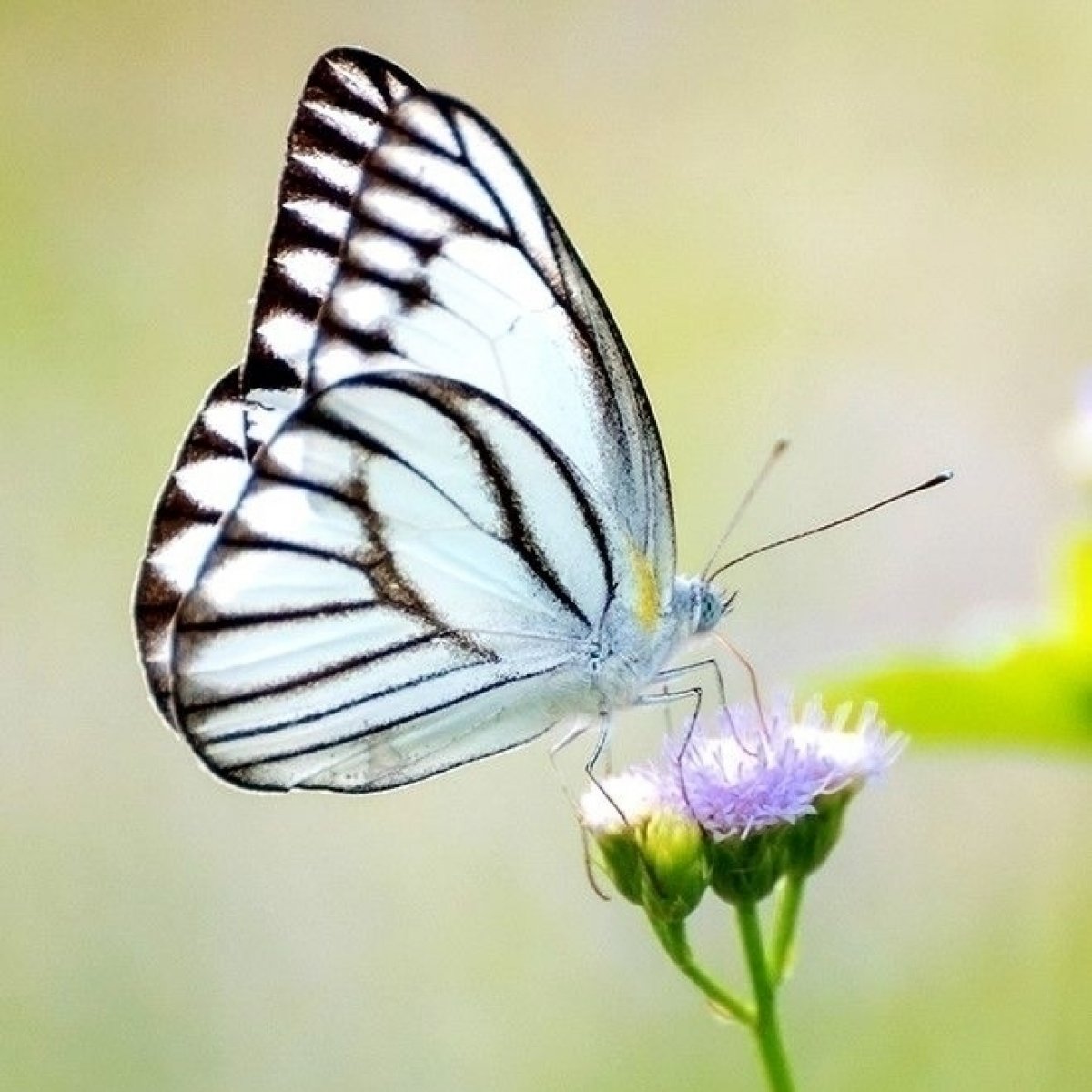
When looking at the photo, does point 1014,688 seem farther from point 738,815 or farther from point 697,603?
point 697,603

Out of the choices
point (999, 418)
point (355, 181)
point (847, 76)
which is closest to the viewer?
point (355, 181)

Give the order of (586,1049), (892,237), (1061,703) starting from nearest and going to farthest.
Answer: (1061,703)
(586,1049)
(892,237)

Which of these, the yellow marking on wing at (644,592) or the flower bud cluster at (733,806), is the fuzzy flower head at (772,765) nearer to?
the flower bud cluster at (733,806)

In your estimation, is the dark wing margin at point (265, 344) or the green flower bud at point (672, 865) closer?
the green flower bud at point (672, 865)

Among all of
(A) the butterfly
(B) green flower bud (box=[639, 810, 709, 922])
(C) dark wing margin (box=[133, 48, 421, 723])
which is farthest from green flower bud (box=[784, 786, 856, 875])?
(C) dark wing margin (box=[133, 48, 421, 723])

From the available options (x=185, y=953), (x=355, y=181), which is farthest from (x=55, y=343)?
(x=355, y=181)

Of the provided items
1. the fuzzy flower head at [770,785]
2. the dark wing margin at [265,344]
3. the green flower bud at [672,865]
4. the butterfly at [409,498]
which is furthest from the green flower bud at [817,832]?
the dark wing margin at [265,344]

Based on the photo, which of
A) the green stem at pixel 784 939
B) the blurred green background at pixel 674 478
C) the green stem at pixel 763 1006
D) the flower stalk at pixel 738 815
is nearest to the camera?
the green stem at pixel 763 1006

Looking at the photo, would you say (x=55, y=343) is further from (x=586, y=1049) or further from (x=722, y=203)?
(x=586, y=1049)
